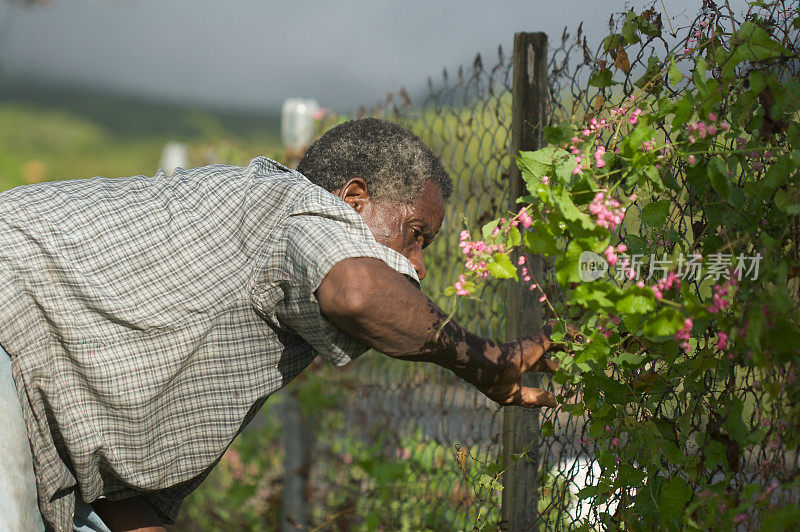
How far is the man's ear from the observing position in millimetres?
2191

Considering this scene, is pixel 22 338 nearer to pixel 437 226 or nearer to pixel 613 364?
pixel 437 226

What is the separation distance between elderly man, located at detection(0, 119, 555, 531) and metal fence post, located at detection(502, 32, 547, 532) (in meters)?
0.54

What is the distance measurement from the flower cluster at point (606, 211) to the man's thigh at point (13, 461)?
140 cm

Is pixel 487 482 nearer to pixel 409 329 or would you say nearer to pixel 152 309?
pixel 409 329

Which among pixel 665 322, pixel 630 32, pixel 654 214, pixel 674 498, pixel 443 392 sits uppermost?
pixel 630 32

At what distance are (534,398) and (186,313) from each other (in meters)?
0.94

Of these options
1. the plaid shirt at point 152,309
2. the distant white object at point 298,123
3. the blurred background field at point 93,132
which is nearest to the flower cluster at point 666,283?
the plaid shirt at point 152,309

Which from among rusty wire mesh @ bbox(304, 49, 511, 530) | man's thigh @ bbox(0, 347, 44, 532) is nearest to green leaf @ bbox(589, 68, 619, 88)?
rusty wire mesh @ bbox(304, 49, 511, 530)

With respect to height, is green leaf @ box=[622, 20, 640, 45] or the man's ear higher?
green leaf @ box=[622, 20, 640, 45]

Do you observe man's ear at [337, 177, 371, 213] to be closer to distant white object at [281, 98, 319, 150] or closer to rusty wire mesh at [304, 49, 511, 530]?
rusty wire mesh at [304, 49, 511, 530]

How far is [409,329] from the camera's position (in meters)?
1.86

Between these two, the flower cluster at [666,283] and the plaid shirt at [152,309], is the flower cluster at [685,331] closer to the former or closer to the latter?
the flower cluster at [666,283]

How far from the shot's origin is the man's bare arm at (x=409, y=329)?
179cm

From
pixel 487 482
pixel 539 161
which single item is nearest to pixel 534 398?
pixel 487 482
